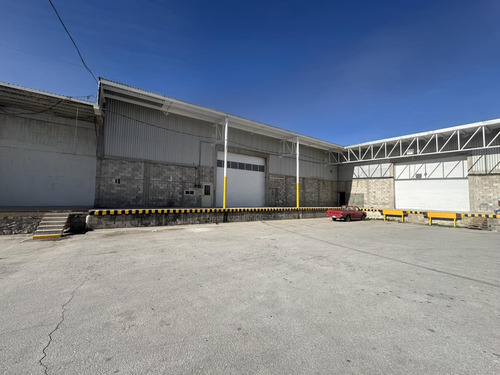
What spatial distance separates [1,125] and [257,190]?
19732mm

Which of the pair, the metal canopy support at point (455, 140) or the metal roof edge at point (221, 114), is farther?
the metal canopy support at point (455, 140)

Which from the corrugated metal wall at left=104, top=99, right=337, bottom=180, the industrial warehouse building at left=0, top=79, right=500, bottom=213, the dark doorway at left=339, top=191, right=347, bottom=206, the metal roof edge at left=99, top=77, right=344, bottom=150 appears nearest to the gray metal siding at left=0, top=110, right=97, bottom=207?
the industrial warehouse building at left=0, top=79, right=500, bottom=213

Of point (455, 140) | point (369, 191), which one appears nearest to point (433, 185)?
point (455, 140)

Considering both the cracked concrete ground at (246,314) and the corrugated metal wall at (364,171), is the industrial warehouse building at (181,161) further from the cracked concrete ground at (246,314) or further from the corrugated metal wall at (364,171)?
the cracked concrete ground at (246,314)

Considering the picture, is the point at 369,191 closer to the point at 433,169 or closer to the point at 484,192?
the point at 433,169

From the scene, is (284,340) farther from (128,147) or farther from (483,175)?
(483,175)

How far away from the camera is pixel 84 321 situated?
10.6ft

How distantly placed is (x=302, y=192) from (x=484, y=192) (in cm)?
1636

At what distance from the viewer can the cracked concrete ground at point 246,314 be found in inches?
94.9

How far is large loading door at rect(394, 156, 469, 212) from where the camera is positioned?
21062 millimetres

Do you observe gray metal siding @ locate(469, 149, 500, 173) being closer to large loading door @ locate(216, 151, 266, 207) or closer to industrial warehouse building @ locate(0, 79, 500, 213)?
industrial warehouse building @ locate(0, 79, 500, 213)

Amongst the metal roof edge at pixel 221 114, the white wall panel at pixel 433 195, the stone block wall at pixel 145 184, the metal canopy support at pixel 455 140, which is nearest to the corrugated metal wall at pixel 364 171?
the white wall panel at pixel 433 195

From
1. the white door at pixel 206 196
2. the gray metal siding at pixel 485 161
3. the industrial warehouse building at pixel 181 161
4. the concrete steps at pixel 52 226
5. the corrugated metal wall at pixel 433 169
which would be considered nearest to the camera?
the concrete steps at pixel 52 226

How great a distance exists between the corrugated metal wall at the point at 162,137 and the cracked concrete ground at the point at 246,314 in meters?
11.8
